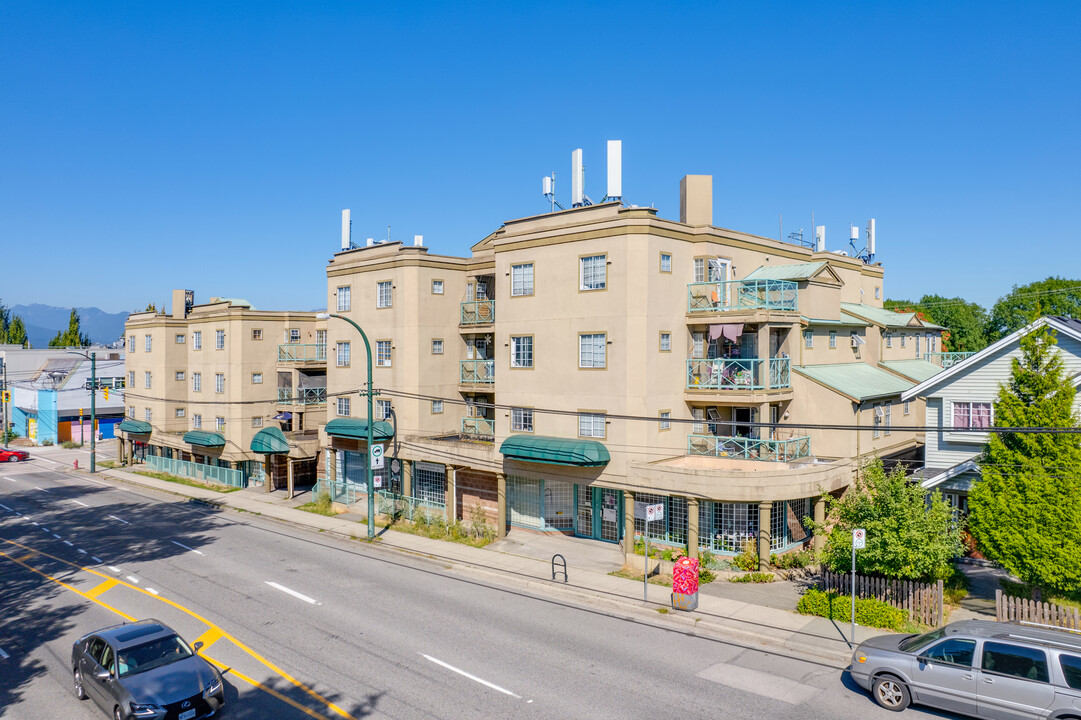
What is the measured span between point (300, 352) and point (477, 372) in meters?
17.2

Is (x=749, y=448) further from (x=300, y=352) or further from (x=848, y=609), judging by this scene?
(x=300, y=352)

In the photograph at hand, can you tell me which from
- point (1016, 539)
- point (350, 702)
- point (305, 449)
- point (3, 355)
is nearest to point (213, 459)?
point (305, 449)

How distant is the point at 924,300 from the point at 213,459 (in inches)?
3694

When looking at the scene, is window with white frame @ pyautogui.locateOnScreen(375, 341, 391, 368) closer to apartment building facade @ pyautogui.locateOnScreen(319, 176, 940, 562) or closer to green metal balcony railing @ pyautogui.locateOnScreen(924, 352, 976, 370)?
apartment building facade @ pyautogui.locateOnScreen(319, 176, 940, 562)

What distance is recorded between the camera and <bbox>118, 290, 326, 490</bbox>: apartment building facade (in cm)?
4331

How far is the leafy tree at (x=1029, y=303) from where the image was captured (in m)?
68.0

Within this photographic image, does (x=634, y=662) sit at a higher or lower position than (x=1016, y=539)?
lower

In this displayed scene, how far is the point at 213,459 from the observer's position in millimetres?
47031

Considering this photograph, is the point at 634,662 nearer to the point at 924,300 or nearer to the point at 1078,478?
the point at 1078,478

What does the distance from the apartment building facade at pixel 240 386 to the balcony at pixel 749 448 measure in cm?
2276

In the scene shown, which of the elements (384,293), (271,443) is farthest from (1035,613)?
(271,443)

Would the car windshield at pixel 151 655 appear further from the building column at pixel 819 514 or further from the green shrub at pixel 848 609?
the building column at pixel 819 514

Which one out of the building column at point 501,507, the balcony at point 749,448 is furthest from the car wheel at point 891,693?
the building column at point 501,507

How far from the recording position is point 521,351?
29031 millimetres
